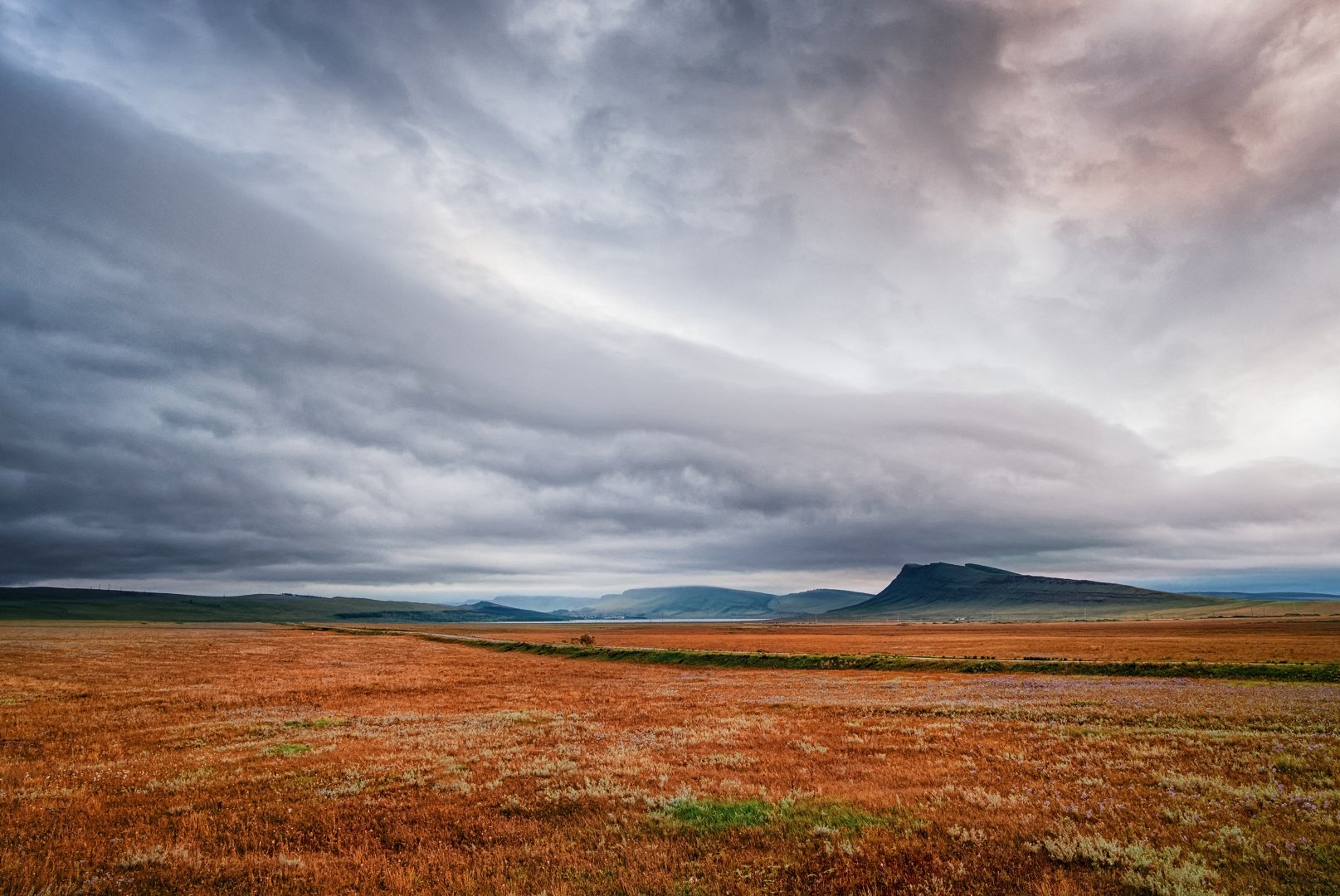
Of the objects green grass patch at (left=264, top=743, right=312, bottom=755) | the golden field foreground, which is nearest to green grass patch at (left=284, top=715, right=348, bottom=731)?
the golden field foreground

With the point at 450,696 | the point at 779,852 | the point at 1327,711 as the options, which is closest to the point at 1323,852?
the point at 779,852

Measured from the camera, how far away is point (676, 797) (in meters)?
13.5

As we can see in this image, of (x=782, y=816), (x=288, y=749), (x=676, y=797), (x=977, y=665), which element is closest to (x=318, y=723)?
(x=288, y=749)

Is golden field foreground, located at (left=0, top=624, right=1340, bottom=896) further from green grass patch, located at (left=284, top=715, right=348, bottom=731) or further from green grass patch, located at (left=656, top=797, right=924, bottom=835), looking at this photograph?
green grass patch, located at (left=284, top=715, right=348, bottom=731)

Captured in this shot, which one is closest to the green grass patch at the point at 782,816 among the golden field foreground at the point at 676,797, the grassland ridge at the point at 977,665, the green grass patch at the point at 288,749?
the golden field foreground at the point at 676,797

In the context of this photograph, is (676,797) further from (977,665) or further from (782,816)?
(977,665)

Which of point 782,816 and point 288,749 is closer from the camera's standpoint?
point 782,816

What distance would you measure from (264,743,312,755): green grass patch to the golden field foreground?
0.13 meters

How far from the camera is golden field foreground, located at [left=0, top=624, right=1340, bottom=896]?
30.7 ft

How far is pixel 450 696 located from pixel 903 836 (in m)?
31.9

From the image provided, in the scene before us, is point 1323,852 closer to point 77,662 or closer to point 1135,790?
point 1135,790

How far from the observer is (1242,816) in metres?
11.3

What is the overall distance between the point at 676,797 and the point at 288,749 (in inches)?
572

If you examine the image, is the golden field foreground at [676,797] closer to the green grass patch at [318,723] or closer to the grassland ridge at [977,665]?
the green grass patch at [318,723]
